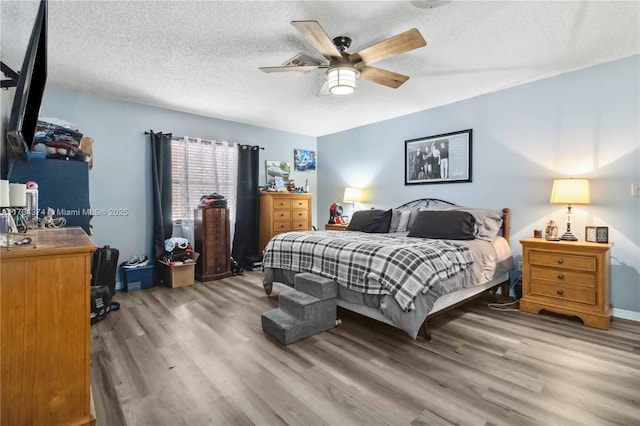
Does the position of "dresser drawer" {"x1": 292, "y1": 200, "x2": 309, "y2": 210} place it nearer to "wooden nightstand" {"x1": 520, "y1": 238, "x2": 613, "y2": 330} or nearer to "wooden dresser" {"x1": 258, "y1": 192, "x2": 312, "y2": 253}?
"wooden dresser" {"x1": 258, "y1": 192, "x2": 312, "y2": 253}

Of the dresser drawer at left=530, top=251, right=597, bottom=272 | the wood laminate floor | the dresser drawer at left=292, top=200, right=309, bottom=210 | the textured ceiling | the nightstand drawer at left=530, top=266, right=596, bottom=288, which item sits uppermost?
the textured ceiling

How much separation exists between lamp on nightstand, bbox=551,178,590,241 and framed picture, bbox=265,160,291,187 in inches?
160

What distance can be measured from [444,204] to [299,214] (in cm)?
240

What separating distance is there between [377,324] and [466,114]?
9.75 feet

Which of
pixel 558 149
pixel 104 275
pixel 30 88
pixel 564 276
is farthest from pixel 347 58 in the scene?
pixel 104 275

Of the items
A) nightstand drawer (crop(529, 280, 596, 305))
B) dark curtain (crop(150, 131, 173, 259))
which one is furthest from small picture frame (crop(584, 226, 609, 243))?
dark curtain (crop(150, 131, 173, 259))

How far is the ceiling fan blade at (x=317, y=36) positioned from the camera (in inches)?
72.0

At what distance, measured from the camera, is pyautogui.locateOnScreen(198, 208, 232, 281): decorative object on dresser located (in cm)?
427

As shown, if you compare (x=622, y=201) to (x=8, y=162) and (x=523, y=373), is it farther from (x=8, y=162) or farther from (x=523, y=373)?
(x=8, y=162)

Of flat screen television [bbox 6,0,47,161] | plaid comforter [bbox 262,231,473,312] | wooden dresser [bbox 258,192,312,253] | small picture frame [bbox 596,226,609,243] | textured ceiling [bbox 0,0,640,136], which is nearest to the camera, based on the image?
flat screen television [bbox 6,0,47,161]

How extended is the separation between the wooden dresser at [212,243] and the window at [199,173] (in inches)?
10.0

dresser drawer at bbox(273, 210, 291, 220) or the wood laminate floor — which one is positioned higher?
dresser drawer at bbox(273, 210, 291, 220)

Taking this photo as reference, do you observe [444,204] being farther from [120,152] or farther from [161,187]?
[120,152]

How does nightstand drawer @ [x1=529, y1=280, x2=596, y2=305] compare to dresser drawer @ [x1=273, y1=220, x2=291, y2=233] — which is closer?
nightstand drawer @ [x1=529, y1=280, x2=596, y2=305]
